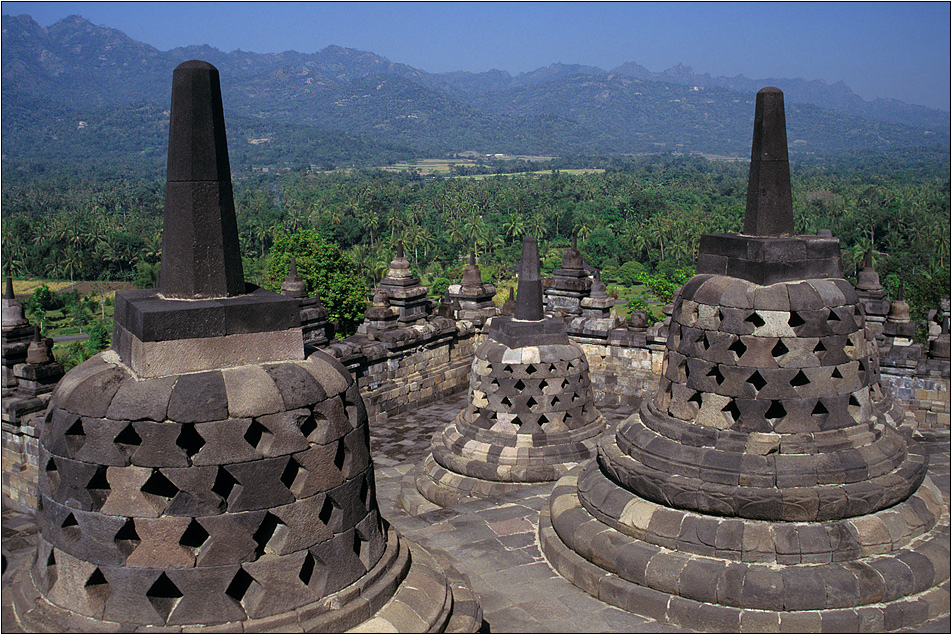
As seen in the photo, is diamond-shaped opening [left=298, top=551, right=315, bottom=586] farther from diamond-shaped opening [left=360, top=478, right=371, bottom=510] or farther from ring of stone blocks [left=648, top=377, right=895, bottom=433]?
ring of stone blocks [left=648, top=377, right=895, bottom=433]

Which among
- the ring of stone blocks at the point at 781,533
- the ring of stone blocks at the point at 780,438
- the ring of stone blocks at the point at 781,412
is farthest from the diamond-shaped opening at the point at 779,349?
the ring of stone blocks at the point at 781,533

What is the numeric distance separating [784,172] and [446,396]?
31.9ft

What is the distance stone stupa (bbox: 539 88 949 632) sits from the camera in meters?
5.50

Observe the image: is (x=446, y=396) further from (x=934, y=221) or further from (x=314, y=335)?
(x=934, y=221)

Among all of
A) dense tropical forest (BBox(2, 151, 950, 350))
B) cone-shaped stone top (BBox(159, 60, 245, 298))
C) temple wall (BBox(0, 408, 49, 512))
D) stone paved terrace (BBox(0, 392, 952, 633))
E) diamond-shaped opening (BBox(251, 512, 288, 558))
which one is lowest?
dense tropical forest (BBox(2, 151, 950, 350))

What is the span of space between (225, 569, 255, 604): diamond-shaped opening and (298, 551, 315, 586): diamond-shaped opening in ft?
0.75

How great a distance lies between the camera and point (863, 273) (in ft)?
70.3

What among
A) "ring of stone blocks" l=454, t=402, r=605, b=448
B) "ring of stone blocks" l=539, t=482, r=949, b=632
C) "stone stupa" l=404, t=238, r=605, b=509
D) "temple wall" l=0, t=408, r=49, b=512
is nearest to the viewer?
"ring of stone blocks" l=539, t=482, r=949, b=632

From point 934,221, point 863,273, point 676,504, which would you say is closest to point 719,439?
point 676,504

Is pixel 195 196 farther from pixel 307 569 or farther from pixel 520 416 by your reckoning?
pixel 520 416

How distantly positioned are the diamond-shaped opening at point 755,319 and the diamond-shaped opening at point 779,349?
175 millimetres

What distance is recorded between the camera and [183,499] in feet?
11.3

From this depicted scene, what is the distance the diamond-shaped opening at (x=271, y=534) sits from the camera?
360cm

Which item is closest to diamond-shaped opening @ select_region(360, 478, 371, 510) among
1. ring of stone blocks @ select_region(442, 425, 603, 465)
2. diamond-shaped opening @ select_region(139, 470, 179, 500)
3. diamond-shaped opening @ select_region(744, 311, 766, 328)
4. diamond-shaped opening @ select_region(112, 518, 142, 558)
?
diamond-shaped opening @ select_region(139, 470, 179, 500)
